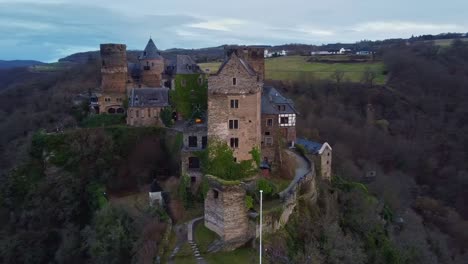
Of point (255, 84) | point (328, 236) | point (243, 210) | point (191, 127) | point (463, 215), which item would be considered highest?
point (255, 84)

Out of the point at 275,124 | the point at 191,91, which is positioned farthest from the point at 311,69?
the point at 275,124

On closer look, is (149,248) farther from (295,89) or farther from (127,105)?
(295,89)

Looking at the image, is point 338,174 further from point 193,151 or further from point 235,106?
point 235,106

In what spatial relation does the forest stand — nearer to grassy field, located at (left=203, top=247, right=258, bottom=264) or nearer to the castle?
grassy field, located at (left=203, top=247, right=258, bottom=264)

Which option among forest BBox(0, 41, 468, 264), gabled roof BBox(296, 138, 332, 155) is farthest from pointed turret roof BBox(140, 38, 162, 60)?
gabled roof BBox(296, 138, 332, 155)

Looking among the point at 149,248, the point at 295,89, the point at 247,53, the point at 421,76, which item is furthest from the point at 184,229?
the point at 421,76

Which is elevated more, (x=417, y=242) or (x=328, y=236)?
(x=328, y=236)
